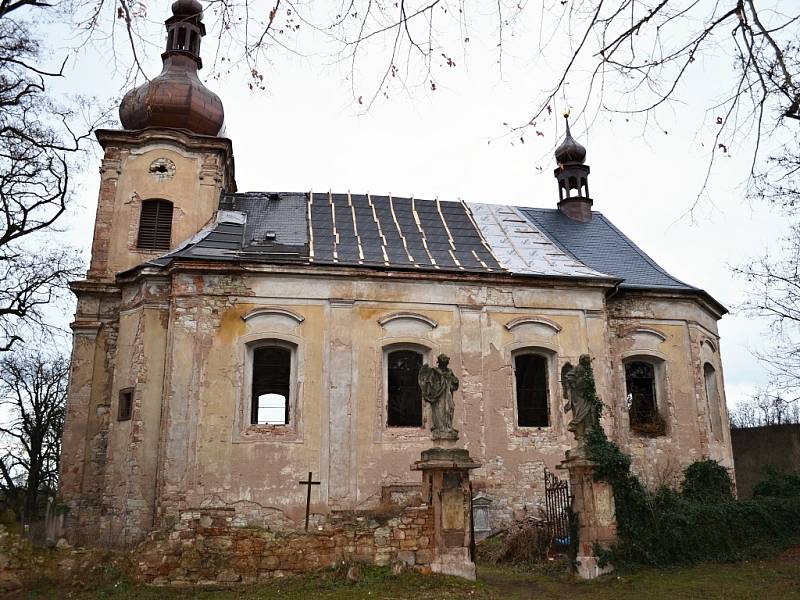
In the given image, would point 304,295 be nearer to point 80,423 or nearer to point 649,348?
point 80,423

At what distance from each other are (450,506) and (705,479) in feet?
28.9

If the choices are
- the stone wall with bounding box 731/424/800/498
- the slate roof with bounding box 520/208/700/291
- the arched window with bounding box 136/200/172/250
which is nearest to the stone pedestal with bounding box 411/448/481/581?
the slate roof with bounding box 520/208/700/291

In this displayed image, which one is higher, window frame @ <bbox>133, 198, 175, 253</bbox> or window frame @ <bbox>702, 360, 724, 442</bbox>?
window frame @ <bbox>133, 198, 175, 253</bbox>

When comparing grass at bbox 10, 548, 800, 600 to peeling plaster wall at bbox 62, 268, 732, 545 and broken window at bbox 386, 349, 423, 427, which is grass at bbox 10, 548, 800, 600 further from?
broken window at bbox 386, 349, 423, 427

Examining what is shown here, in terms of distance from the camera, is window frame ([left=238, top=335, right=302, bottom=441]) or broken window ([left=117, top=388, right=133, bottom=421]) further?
broken window ([left=117, top=388, right=133, bottom=421])

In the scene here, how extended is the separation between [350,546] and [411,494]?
15.6 ft

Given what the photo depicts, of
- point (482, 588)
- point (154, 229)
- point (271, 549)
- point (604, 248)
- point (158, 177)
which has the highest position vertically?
point (158, 177)

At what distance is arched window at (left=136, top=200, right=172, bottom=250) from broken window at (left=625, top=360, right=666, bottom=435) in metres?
11.9

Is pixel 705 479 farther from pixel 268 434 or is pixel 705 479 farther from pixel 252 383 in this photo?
pixel 252 383

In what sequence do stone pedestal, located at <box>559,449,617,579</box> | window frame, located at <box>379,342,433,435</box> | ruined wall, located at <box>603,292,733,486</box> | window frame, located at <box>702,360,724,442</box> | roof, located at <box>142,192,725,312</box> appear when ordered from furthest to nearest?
window frame, located at <box>702,360,724,442</box>, ruined wall, located at <box>603,292,733,486</box>, roof, located at <box>142,192,725,312</box>, window frame, located at <box>379,342,433,435</box>, stone pedestal, located at <box>559,449,617,579</box>

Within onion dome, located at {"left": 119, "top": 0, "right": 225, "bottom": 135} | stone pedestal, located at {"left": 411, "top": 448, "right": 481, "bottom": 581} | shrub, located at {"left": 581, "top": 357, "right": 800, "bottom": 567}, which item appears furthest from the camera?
onion dome, located at {"left": 119, "top": 0, "right": 225, "bottom": 135}

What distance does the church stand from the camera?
1430 cm

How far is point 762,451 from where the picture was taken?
2453cm

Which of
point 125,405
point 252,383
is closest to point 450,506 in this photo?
point 252,383
